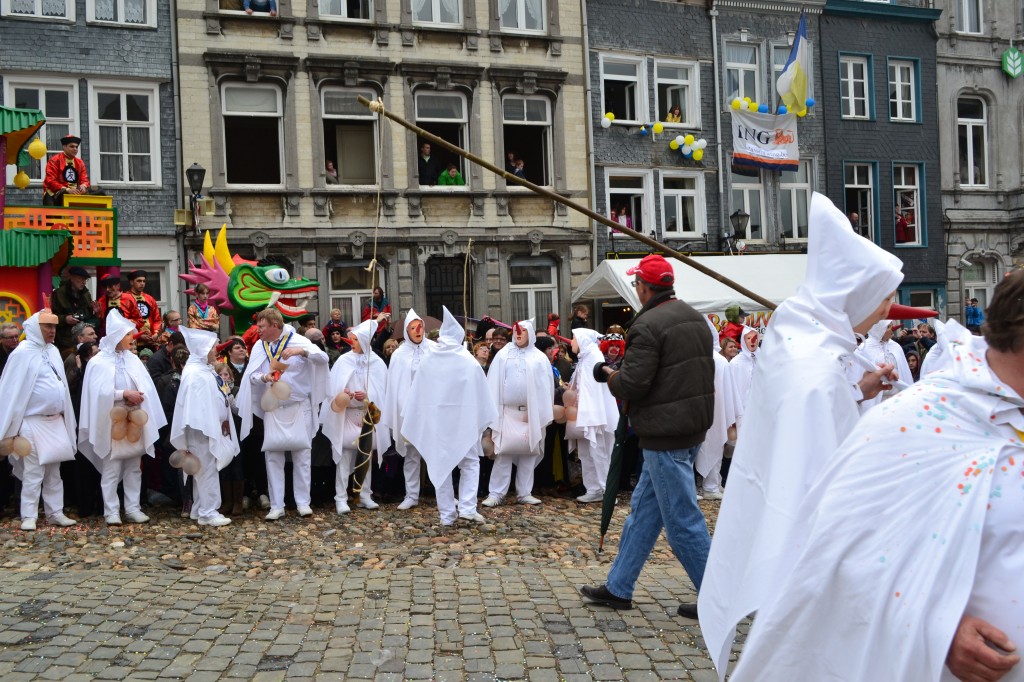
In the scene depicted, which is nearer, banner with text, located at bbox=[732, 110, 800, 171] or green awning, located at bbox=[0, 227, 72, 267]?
green awning, located at bbox=[0, 227, 72, 267]

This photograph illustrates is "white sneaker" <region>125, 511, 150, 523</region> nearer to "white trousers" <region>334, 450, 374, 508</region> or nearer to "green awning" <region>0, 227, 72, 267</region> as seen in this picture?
"white trousers" <region>334, 450, 374, 508</region>

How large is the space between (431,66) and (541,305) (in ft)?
19.2

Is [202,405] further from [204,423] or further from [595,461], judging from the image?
[595,461]

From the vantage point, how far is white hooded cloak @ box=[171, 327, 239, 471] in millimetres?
9578

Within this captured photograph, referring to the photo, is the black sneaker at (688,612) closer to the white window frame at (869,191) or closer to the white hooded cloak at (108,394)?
the white hooded cloak at (108,394)

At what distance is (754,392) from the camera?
14.0 feet

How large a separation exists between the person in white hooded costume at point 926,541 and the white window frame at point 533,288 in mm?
20588

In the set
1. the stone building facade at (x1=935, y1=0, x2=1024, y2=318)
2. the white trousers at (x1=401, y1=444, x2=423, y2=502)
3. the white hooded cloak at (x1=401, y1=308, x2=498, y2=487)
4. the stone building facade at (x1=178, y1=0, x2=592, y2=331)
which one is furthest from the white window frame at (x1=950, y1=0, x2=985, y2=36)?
the white trousers at (x1=401, y1=444, x2=423, y2=502)

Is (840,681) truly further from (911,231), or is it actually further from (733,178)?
(911,231)

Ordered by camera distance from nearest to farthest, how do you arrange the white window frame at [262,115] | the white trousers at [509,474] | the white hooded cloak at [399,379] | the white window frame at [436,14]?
the white hooded cloak at [399,379] → the white trousers at [509,474] → the white window frame at [262,115] → the white window frame at [436,14]

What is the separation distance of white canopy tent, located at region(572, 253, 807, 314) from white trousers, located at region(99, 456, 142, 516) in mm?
12318

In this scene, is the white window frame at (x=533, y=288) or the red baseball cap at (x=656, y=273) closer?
the red baseball cap at (x=656, y=273)

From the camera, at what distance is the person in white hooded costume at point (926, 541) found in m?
2.47

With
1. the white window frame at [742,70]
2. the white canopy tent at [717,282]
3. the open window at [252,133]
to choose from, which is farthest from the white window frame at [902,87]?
the open window at [252,133]
